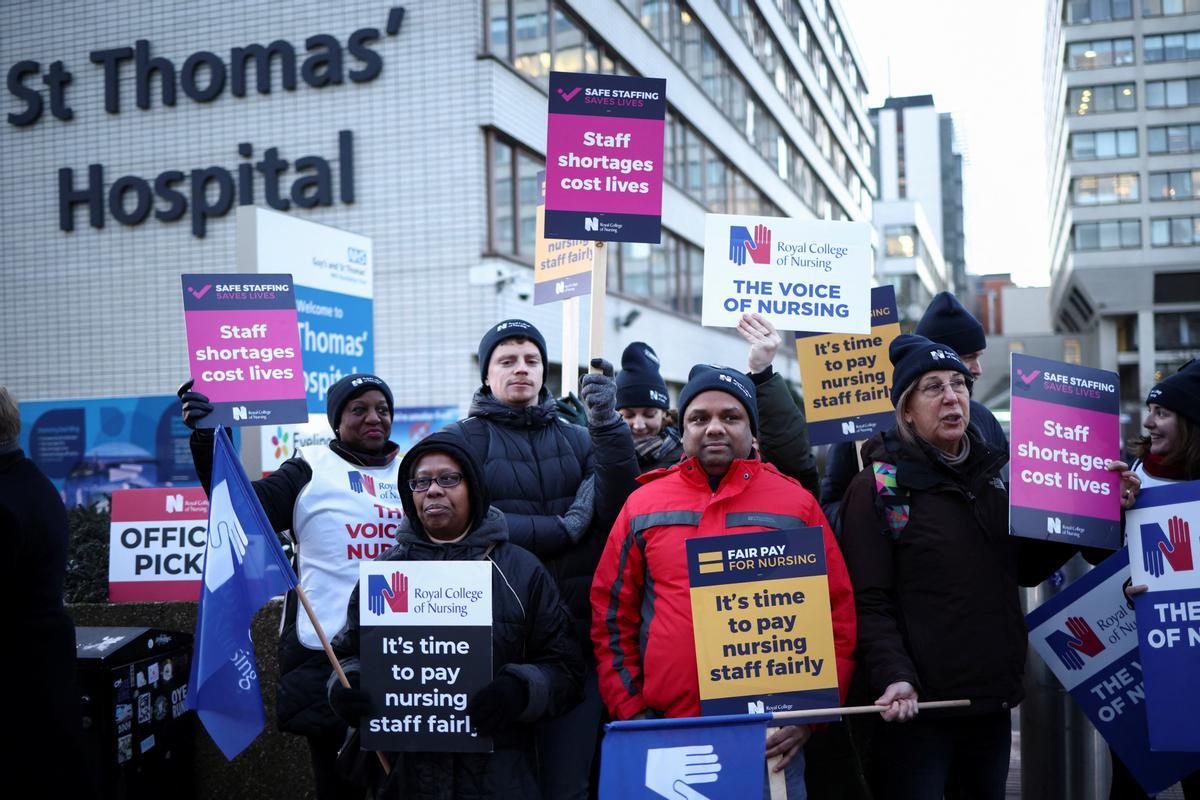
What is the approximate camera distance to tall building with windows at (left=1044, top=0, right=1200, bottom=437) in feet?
198

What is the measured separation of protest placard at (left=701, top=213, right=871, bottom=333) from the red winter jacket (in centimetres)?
111

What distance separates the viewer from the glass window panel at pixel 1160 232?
6066cm

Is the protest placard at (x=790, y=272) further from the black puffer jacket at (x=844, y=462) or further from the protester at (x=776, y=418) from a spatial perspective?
the black puffer jacket at (x=844, y=462)

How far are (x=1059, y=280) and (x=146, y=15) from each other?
7433 centimetres

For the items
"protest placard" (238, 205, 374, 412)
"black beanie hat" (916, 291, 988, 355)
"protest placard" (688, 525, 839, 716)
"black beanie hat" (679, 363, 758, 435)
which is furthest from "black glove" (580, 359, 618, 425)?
"protest placard" (238, 205, 374, 412)

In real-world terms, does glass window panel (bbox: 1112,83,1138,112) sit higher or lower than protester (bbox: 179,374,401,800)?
higher

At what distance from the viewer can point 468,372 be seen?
542 inches

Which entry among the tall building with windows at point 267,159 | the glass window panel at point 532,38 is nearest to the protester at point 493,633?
the tall building with windows at point 267,159

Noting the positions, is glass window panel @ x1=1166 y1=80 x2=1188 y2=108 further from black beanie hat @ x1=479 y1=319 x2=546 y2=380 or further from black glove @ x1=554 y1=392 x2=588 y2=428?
black beanie hat @ x1=479 y1=319 x2=546 y2=380

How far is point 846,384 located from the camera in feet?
15.8

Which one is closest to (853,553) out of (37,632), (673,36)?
(37,632)

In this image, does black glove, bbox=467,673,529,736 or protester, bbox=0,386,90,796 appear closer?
black glove, bbox=467,673,529,736

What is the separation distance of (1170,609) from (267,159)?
13.7 meters

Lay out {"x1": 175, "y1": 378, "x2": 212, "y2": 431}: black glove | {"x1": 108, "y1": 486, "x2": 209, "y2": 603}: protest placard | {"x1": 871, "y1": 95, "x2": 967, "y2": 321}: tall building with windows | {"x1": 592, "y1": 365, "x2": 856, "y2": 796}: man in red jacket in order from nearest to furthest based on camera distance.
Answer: {"x1": 592, "y1": 365, "x2": 856, "y2": 796}: man in red jacket → {"x1": 175, "y1": 378, "x2": 212, "y2": 431}: black glove → {"x1": 108, "y1": 486, "x2": 209, "y2": 603}: protest placard → {"x1": 871, "y1": 95, "x2": 967, "y2": 321}: tall building with windows
